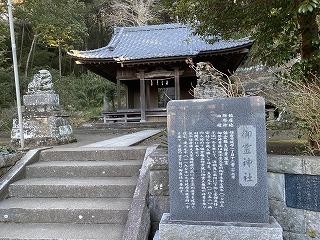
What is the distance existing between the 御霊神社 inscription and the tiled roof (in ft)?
25.5

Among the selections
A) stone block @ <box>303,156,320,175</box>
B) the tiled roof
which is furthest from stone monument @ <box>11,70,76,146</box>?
the tiled roof

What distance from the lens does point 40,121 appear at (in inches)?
196

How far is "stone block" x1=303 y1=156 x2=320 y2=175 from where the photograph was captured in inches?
97.4

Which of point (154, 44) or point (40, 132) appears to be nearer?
point (40, 132)

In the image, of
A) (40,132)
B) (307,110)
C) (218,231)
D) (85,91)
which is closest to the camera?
(218,231)

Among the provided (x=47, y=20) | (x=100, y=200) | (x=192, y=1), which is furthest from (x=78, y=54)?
(x=100, y=200)

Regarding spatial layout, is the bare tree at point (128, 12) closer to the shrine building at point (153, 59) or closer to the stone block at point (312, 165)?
the shrine building at point (153, 59)

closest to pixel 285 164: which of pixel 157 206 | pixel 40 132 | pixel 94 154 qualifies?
pixel 157 206

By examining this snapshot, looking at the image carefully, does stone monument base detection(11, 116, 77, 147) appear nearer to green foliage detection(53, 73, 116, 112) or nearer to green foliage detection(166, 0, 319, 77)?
green foliage detection(166, 0, 319, 77)

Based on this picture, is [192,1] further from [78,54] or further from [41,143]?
[78,54]

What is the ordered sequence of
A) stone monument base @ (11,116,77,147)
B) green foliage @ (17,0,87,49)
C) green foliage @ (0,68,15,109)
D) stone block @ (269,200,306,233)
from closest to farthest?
stone block @ (269,200,306,233), stone monument base @ (11,116,77,147), green foliage @ (17,0,87,49), green foliage @ (0,68,15,109)

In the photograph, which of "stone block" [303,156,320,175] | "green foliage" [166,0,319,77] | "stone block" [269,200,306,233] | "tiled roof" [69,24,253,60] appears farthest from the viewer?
"tiled roof" [69,24,253,60]

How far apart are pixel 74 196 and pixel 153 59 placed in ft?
26.9

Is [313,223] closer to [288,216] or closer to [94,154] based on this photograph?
[288,216]
